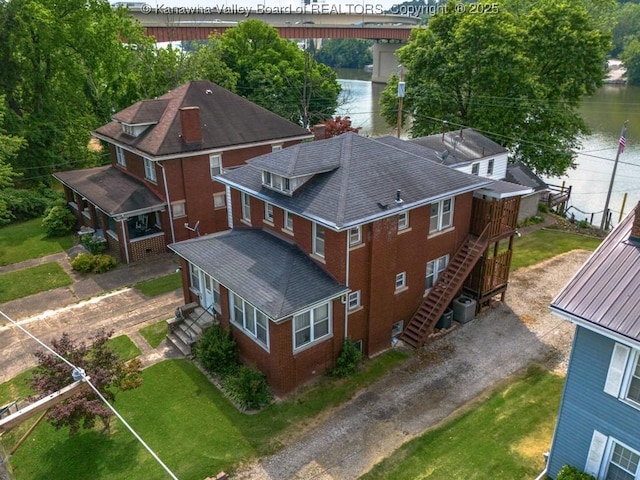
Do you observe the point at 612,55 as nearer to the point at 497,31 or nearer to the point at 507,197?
the point at 497,31

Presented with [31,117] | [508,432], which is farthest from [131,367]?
[31,117]

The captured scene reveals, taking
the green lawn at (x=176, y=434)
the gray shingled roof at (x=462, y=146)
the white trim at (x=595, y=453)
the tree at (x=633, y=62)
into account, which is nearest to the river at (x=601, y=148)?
the tree at (x=633, y=62)

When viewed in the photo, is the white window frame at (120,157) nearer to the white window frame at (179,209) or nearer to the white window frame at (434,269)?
the white window frame at (179,209)

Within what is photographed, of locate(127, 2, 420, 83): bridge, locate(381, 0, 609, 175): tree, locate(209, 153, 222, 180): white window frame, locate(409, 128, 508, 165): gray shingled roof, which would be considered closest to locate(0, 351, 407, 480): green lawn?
locate(209, 153, 222, 180): white window frame

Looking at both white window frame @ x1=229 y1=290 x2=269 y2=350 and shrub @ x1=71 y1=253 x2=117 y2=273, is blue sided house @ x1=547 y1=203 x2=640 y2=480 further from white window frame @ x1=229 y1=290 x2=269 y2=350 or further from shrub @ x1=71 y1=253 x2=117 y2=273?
shrub @ x1=71 y1=253 x2=117 y2=273

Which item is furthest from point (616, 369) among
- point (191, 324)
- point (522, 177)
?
point (522, 177)
